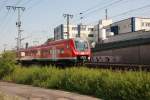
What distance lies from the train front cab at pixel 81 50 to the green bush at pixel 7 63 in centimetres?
798

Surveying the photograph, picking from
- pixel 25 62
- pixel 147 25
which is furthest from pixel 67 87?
pixel 147 25

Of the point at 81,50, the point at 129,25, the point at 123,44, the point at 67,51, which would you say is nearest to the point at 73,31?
the point at 129,25

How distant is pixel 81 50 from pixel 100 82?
15.9 m

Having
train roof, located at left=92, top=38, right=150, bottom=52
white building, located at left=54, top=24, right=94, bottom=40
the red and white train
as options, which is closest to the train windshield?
the red and white train

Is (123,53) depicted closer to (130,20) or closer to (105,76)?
(105,76)

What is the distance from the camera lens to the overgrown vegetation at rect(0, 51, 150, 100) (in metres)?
16.3

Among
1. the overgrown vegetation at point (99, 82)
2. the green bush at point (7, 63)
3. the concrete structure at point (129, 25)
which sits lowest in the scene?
the overgrown vegetation at point (99, 82)

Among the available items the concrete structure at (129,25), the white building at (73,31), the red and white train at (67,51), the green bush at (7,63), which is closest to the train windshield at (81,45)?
the red and white train at (67,51)

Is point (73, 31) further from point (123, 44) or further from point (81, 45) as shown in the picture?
point (81, 45)

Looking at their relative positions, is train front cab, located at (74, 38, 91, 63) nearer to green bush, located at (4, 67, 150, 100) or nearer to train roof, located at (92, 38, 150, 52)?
train roof, located at (92, 38, 150, 52)

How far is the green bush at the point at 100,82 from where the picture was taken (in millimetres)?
16266

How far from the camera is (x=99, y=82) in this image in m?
19.6

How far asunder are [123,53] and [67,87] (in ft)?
49.0

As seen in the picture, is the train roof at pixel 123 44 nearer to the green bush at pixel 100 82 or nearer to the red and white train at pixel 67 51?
the red and white train at pixel 67 51
